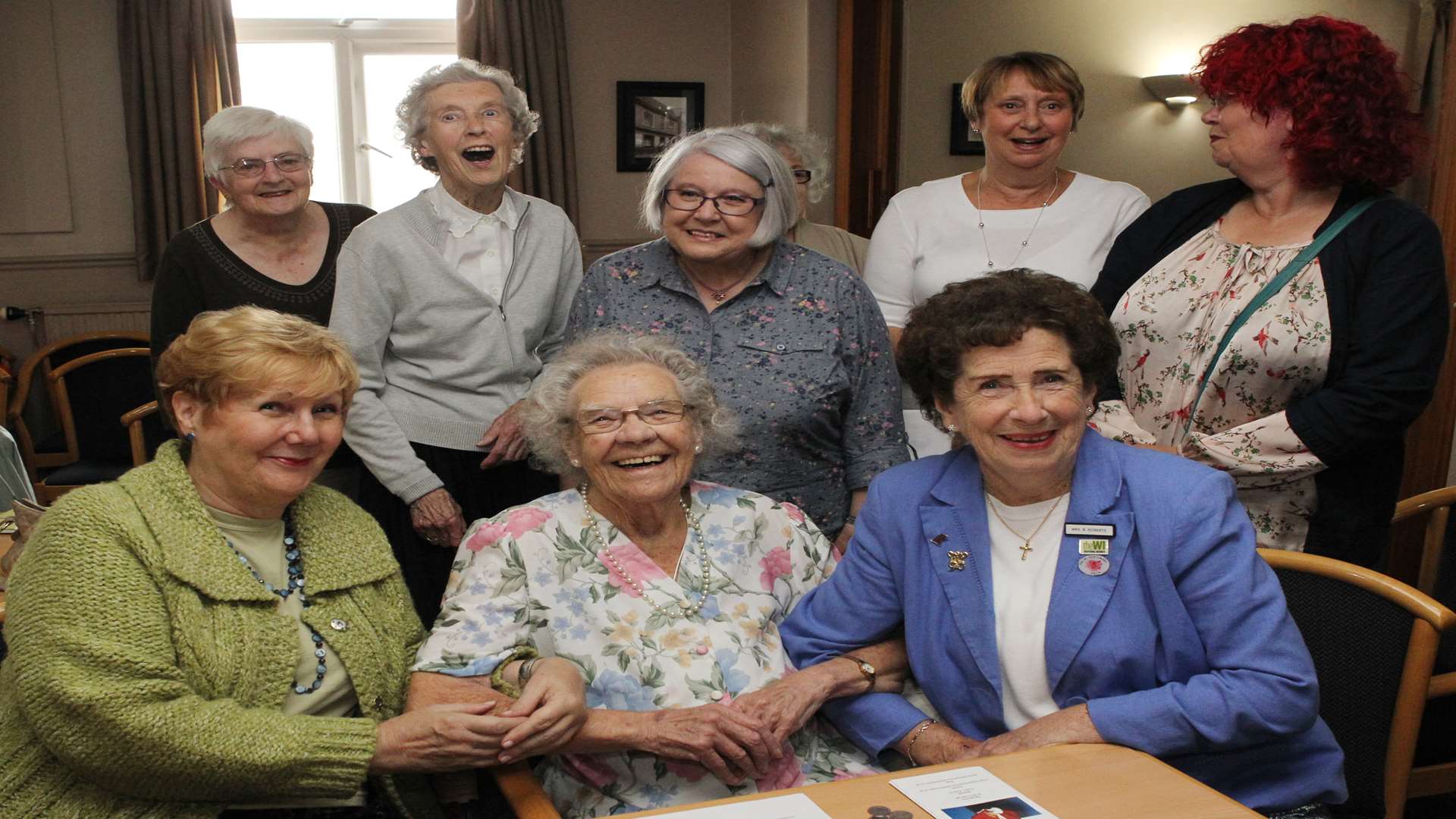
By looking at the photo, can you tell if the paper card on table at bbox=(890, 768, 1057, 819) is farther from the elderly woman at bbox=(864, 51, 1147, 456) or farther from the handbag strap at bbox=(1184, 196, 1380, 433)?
the elderly woman at bbox=(864, 51, 1147, 456)

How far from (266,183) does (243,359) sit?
126 centimetres

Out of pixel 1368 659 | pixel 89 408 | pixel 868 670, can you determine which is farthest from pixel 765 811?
pixel 89 408

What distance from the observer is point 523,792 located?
5.24ft

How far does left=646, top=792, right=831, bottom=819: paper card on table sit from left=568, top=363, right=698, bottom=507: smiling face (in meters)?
0.59

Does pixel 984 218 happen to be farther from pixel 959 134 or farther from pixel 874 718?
pixel 959 134

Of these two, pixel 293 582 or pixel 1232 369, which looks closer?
pixel 293 582

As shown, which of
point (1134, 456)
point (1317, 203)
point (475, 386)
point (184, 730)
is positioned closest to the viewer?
point (184, 730)

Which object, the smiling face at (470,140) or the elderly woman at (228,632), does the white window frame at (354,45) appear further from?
the elderly woman at (228,632)

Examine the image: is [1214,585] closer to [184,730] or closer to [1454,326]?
[184,730]

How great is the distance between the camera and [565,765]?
1.75m

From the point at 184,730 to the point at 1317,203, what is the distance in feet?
Answer: 6.40

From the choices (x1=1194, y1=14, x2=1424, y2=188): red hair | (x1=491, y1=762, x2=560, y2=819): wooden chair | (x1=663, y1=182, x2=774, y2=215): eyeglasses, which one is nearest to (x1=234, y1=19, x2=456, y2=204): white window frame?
(x1=663, y1=182, x2=774, y2=215): eyeglasses

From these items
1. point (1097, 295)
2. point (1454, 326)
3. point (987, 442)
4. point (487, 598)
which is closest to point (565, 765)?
point (487, 598)

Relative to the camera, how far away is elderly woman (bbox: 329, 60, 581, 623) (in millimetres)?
2416
